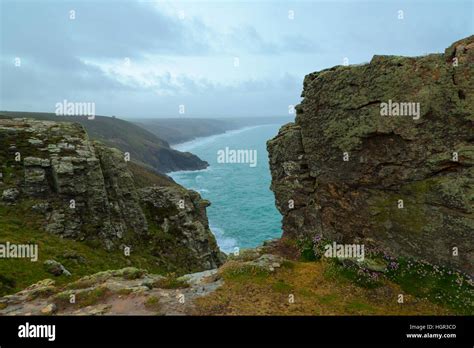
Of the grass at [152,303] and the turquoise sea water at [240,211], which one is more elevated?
the grass at [152,303]

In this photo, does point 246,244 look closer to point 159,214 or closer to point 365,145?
point 159,214

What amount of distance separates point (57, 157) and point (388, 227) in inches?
1665

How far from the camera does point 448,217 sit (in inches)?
778

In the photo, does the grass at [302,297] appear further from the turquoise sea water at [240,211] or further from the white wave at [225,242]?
the turquoise sea water at [240,211]

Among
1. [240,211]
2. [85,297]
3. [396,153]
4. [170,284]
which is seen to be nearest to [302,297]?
[170,284]

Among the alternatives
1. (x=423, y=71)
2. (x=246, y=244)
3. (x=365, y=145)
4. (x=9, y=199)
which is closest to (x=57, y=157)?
(x=9, y=199)

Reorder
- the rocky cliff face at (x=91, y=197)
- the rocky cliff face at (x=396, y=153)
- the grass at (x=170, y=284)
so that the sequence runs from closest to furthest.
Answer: the rocky cliff face at (x=396, y=153), the grass at (x=170, y=284), the rocky cliff face at (x=91, y=197)

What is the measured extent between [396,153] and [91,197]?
124 ft

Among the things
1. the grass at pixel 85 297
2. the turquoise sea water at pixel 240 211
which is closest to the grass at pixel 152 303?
the grass at pixel 85 297

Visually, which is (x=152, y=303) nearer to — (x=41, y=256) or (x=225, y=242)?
(x=41, y=256)

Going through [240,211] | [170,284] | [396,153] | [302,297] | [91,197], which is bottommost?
[240,211]

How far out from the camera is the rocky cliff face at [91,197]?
4109cm

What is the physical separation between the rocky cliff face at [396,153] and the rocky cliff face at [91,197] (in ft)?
90.2

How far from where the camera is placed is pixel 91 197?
43969mm
